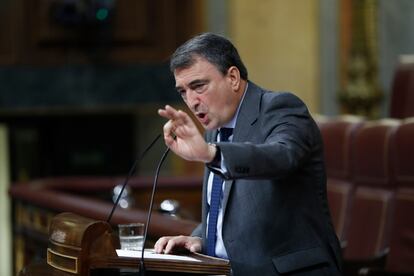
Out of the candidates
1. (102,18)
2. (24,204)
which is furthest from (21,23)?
(24,204)

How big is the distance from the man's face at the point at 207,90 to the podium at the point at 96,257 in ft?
1.02

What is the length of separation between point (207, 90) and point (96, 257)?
16.9 inches

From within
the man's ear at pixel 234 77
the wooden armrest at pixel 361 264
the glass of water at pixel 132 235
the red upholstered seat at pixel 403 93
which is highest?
the man's ear at pixel 234 77

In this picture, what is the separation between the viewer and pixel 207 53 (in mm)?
2168

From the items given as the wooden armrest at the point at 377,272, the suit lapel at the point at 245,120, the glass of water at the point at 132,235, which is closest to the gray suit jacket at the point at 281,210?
the suit lapel at the point at 245,120

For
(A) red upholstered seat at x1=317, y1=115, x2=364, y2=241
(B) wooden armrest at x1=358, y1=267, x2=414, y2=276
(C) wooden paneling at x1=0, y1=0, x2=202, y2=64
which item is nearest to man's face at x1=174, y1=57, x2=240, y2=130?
(B) wooden armrest at x1=358, y1=267, x2=414, y2=276

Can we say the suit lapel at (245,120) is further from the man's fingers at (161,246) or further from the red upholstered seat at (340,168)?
the red upholstered seat at (340,168)

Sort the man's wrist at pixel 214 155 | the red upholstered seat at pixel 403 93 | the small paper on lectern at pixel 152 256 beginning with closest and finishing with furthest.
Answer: the man's wrist at pixel 214 155 → the small paper on lectern at pixel 152 256 → the red upholstered seat at pixel 403 93

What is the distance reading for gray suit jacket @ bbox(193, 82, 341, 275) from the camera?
216 cm

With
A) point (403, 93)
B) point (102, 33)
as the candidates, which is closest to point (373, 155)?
point (403, 93)

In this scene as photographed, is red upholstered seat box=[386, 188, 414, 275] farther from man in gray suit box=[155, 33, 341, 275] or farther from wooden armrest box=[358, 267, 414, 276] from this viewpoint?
man in gray suit box=[155, 33, 341, 275]

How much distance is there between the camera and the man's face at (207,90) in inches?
85.2

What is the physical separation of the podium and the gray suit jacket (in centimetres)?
11

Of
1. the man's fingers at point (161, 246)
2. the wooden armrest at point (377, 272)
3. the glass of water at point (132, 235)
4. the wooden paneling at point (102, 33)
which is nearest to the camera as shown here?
the man's fingers at point (161, 246)
